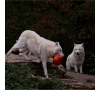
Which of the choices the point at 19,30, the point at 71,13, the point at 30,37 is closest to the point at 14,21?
the point at 19,30

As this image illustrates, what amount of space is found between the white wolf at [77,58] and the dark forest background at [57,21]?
2085 millimetres

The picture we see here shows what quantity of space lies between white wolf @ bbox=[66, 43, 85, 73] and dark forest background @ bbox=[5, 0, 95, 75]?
2085 mm

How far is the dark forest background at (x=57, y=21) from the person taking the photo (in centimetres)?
1459

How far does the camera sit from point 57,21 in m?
14.9

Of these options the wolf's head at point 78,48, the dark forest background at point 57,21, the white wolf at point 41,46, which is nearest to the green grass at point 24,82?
the white wolf at point 41,46

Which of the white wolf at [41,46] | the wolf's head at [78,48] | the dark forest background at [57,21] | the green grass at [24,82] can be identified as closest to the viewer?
the green grass at [24,82]

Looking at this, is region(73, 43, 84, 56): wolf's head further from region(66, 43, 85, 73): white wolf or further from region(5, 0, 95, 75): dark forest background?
region(5, 0, 95, 75): dark forest background

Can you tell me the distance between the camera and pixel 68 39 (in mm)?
14922

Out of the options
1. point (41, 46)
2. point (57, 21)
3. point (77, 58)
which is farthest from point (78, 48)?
point (57, 21)

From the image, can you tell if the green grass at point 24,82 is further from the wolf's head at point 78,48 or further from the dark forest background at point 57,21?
the dark forest background at point 57,21

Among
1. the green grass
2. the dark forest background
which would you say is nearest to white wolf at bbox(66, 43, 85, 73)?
the dark forest background

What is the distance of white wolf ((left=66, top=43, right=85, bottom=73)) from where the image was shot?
37.5ft

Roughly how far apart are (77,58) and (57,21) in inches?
126

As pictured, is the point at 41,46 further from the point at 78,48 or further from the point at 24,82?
the point at 78,48
